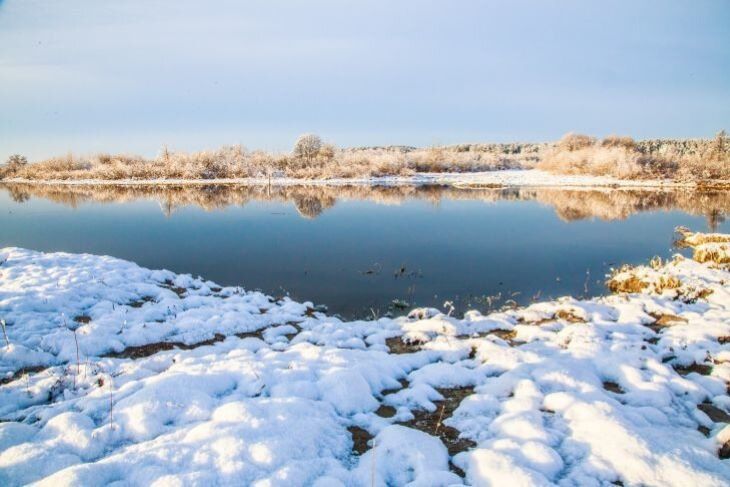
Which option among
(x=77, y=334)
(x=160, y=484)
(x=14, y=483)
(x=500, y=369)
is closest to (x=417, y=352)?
(x=500, y=369)

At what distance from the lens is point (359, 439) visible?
364 cm

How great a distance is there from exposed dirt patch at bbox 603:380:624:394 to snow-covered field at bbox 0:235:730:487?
27 millimetres

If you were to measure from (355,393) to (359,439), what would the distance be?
2.23 ft

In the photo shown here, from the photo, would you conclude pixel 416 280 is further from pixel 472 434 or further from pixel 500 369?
pixel 472 434

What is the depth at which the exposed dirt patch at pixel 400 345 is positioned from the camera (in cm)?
600

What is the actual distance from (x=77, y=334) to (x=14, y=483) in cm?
343

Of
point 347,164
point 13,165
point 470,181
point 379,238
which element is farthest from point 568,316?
point 13,165

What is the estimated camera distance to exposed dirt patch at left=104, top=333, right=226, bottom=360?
5656 millimetres

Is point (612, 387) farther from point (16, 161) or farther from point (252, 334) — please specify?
point (16, 161)

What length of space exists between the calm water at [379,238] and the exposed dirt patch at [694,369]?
3.92 m

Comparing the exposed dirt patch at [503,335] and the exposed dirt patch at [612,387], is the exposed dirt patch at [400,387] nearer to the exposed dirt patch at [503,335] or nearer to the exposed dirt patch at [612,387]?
the exposed dirt patch at [503,335]

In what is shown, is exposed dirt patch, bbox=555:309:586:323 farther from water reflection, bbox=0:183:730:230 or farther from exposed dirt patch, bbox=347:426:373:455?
water reflection, bbox=0:183:730:230

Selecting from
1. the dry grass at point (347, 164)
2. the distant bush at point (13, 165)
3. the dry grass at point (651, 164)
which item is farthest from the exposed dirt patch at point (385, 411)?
the distant bush at point (13, 165)

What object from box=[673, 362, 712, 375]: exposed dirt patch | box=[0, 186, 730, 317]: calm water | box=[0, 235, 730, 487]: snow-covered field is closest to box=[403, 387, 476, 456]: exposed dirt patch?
box=[0, 235, 730, 487]: snow-covered field
